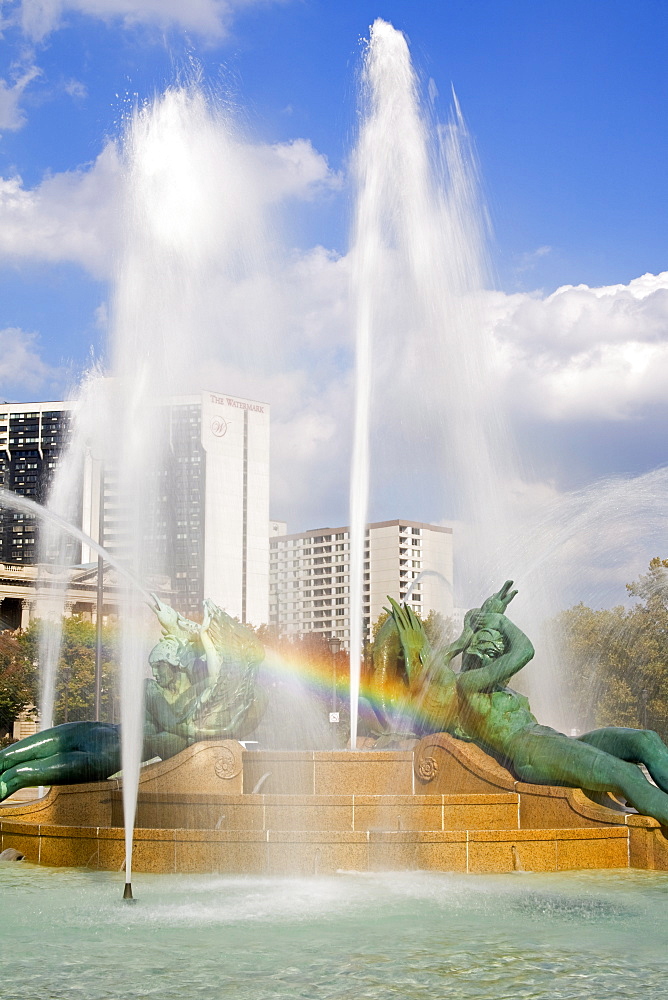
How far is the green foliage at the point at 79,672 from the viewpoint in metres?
55.2

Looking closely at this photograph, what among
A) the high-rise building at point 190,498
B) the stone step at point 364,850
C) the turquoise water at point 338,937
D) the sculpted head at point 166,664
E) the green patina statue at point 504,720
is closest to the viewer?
the turquoise water at point 338,937

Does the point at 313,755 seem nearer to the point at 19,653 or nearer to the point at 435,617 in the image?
the point at 435,617

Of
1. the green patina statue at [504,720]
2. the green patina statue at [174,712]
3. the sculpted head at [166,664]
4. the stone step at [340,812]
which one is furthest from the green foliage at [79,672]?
the stone step at [340,812]

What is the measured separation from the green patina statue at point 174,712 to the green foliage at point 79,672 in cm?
3732

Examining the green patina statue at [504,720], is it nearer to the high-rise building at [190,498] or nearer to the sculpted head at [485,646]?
the sculpted head at [485,646]

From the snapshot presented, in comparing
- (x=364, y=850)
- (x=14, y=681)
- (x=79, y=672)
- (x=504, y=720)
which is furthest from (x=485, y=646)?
(x=79, y=672)

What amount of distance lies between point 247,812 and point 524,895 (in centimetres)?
358

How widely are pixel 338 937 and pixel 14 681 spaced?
48.6 m

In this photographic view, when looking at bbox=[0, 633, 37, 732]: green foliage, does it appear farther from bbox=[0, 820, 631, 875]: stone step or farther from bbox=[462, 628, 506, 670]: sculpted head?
bbox=[0, 820, 631, 875]: stone step

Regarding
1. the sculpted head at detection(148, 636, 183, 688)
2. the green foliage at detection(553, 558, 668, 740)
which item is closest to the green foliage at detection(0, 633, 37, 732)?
the green foliage at detection(553, 558, 668, 740)

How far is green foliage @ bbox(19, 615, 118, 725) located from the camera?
181 feet

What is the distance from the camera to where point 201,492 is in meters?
60.7

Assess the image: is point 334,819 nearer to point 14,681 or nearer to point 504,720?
point 504,720

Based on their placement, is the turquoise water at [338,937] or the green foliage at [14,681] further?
the green foliage at [14,681]
